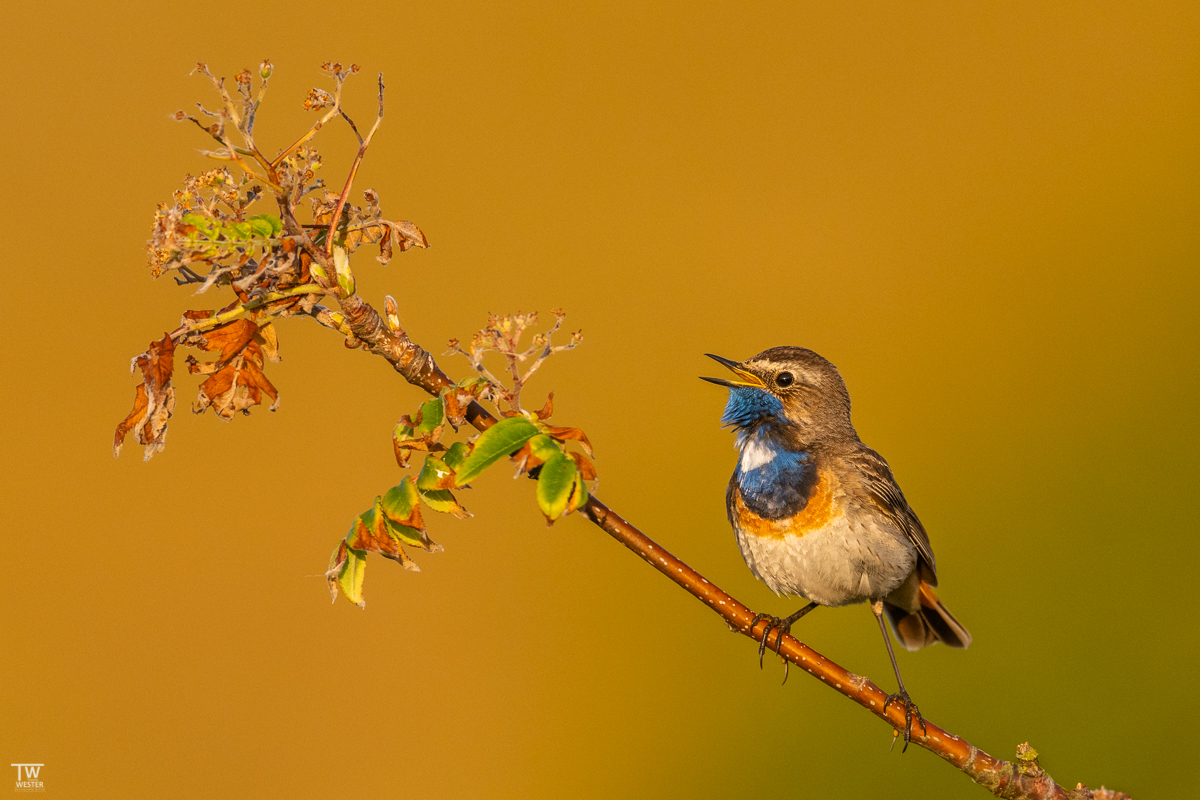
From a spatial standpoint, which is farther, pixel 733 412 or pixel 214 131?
pixel 733 412

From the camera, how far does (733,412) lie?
301cm

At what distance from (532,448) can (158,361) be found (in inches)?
26.0

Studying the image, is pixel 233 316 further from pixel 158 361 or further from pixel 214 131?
pixel 214 131

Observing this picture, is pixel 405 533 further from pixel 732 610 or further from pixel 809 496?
pixel 809 496

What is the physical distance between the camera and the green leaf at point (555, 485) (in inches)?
59.6

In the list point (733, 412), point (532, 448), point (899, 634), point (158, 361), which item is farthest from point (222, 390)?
point (899, 634)

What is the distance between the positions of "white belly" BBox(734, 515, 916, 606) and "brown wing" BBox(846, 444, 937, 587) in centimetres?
9

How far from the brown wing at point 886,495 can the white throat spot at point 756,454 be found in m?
0.28

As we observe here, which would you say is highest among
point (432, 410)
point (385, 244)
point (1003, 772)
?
point (385, 244)

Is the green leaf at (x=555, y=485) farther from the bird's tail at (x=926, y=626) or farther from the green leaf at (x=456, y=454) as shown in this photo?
the bird's tail at (x=926, y=626)

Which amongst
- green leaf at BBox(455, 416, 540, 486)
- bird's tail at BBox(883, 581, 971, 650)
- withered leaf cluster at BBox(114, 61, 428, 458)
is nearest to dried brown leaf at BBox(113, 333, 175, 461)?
withered leaf cluster at BBox(114, 61, 428, 458)

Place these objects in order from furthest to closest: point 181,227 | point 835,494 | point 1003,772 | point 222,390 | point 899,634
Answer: point 899,634
point 835,494
point 1003,772
point 222,390
point 181,227

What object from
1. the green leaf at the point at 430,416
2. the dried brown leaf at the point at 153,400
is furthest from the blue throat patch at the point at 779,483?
the dried brown leaf at the point at 153,400

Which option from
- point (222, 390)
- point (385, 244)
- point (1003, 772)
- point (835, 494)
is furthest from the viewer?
A: point (835, 494)
